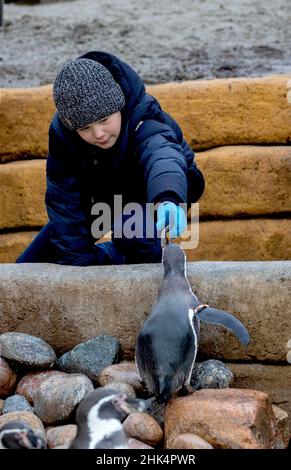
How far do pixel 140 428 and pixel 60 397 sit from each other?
30 cm

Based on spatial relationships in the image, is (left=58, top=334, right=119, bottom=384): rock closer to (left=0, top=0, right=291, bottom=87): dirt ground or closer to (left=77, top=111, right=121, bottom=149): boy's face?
(left=77, top=111, right=121, bottom=149): boy's face

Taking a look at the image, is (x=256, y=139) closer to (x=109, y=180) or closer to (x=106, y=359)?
(x=109, y=180)

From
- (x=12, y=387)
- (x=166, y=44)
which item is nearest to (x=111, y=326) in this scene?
(x=12, y=387)

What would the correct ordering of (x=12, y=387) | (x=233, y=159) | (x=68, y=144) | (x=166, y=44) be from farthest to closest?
(x=166, y=44) < (x=233, y=159) < (x=68, y=144) < (x=12, y=387)

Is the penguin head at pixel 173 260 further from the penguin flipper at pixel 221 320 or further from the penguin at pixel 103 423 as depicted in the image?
the penguin at pixel 103 423

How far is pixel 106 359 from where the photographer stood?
3004mm

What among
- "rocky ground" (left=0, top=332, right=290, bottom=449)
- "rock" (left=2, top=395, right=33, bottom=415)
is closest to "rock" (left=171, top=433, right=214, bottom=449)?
"rocky ground" (left=0, top=332, right=290, bottom=449)

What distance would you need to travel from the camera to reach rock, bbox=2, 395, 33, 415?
2791 millimetres

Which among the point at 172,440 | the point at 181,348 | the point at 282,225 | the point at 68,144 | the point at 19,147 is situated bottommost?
the point at 282,225

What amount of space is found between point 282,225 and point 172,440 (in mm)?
2617

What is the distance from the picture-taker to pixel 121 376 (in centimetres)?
287

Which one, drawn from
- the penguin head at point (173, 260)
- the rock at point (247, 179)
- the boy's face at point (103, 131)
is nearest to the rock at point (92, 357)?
the penguin head at point (173, 260)

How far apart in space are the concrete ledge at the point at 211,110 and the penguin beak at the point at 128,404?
9.62ft

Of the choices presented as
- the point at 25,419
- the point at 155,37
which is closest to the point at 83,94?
the point at 25,419
